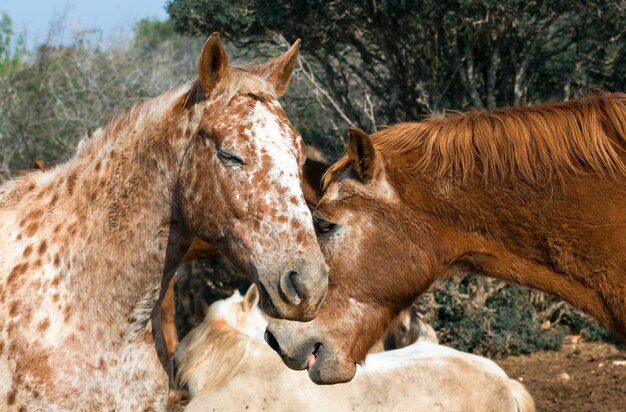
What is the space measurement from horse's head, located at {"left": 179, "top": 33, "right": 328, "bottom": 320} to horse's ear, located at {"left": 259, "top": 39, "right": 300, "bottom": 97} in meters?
0.18

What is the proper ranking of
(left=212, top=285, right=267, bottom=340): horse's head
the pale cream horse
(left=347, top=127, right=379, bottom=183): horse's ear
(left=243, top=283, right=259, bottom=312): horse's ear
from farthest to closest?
(left=243, top=283, right=259, bottom=312): horse's ear, (left=212, top=285, right=267, bottom=340): horse's head, the pale cream horse, (left=347, top=127, right=379, bottom=183): horse's ear

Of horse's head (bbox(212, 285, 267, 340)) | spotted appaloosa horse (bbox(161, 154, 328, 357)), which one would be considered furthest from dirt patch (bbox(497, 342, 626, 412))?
spotted appaloosa horse (bbox(161, 154, 328, 357))

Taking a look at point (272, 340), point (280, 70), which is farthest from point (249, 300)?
point (280, 70)

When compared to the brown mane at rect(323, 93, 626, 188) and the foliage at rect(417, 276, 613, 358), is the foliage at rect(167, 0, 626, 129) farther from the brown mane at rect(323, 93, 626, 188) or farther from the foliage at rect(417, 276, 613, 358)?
the brown mane at rect(323, 93, 626, 188)

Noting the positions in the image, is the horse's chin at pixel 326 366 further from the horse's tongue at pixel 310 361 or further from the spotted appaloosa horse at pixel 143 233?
the spotted appaloosa horse at pixel 143 233

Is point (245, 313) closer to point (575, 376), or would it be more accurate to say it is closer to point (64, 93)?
point (575, 376)

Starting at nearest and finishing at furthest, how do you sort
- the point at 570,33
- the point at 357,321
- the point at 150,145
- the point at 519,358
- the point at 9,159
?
the point at 150,145, the point at 357,321, the point at 519,358, the point at 570,33, the point at 9,159

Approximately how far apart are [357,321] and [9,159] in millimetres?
9639

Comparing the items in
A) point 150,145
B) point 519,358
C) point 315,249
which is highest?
point 150,145

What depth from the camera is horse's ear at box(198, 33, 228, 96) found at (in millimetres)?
2867

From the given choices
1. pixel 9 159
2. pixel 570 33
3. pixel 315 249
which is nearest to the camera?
pixel 315 249

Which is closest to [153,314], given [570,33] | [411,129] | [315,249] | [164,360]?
[164,360]

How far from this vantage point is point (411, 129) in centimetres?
355

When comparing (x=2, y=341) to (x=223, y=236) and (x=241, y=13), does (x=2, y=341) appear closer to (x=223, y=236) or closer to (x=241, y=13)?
(x=223, y=236)
